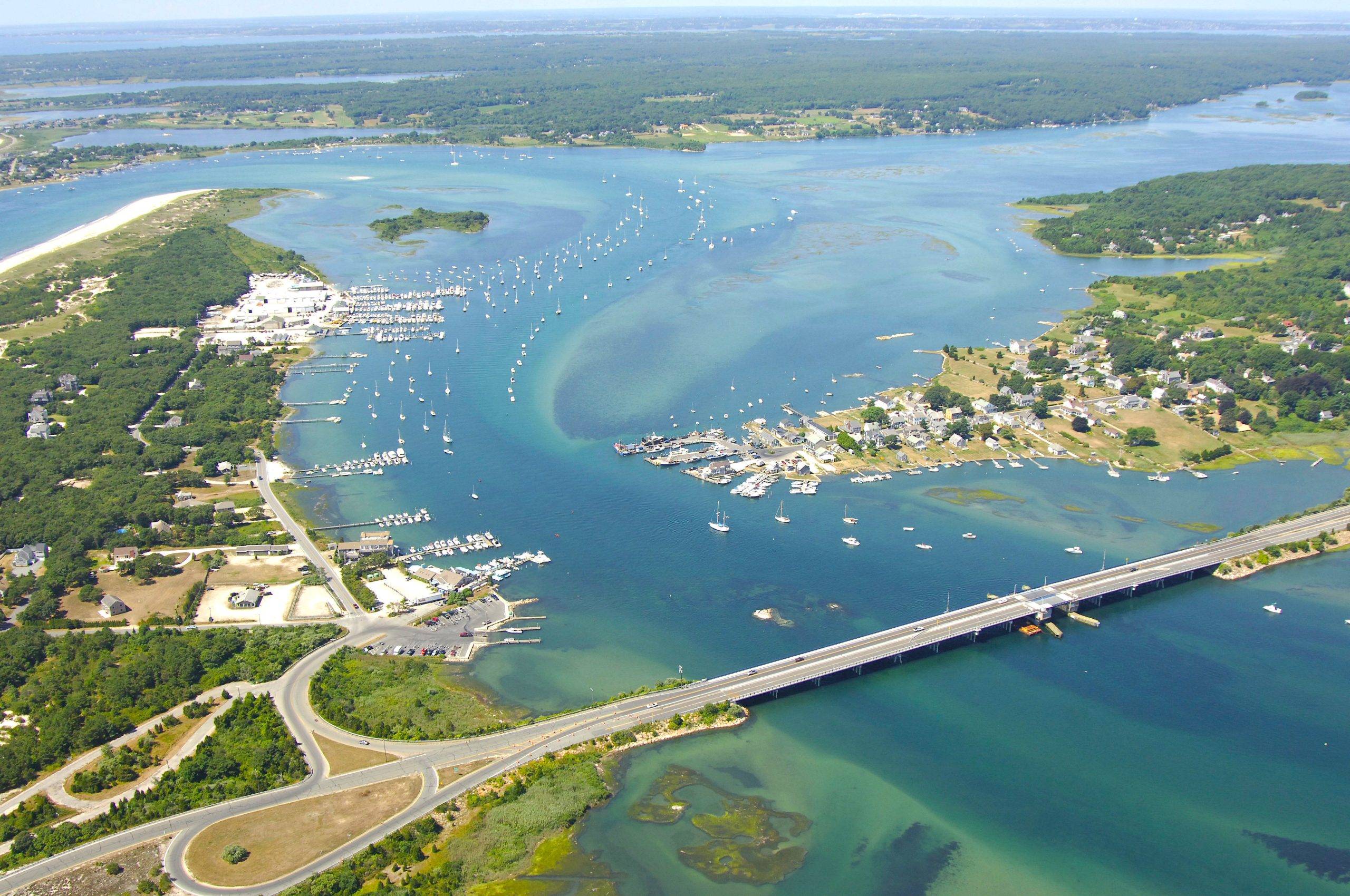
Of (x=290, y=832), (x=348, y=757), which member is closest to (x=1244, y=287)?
(x=348, y=757)

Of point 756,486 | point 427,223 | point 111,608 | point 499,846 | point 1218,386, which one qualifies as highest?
point 427,223

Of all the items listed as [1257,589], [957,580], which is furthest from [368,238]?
[1257,589]

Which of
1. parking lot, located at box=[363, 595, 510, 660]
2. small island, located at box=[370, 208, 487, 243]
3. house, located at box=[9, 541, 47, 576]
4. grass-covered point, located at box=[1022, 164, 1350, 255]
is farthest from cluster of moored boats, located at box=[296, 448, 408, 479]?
grass-covered point, located at box=[1022, 164, 1350, 255]

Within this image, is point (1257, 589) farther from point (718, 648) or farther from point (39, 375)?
point (39, 375)

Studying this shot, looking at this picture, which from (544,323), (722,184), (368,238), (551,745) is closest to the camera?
(551,745)

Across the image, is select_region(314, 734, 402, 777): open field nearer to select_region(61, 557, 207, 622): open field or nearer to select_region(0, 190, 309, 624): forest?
select_region(61, 557, 207, 622): open field

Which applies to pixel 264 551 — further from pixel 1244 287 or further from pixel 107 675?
pixel 1244 287

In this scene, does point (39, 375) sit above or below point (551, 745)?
above
